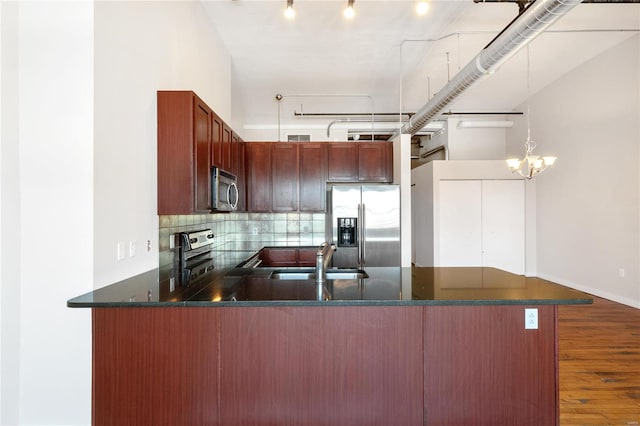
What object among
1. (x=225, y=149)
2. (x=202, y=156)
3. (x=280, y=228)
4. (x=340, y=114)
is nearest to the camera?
(x=202, y=156)

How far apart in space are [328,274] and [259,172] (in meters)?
2.97

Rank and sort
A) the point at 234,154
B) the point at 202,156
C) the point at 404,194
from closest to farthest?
the point at 202,156 < the point at 234,154 < the point at 404,194

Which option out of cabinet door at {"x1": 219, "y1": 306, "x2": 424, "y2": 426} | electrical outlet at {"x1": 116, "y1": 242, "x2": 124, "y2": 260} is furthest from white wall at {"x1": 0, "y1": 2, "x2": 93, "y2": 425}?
cabinet door at {"x1": 219, "y1": 306, "x2": 424, "y2": 426}

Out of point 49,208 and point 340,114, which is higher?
point 340,114

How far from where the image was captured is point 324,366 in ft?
5.46

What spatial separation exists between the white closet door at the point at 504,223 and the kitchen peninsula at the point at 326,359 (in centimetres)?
546

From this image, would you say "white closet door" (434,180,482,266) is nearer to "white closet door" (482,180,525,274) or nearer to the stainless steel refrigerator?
"white closet door" (482,180,525,274)

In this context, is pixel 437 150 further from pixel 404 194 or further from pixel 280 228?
pixel 280 228

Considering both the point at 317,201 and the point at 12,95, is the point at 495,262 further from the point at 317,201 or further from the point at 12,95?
the point at 12,95

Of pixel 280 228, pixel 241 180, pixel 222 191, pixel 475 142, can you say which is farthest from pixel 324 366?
pixel 475 142

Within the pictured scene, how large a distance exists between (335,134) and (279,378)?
19.5 ft

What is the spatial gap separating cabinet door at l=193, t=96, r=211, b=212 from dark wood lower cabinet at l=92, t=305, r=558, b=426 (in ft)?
3.62

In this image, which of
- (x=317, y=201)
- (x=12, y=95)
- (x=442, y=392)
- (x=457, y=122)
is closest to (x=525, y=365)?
(x=442, y=392)

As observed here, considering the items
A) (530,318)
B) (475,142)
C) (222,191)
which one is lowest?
(530,318)
